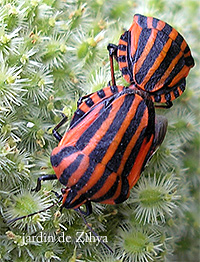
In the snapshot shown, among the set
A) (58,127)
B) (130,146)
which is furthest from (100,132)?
(58,127)

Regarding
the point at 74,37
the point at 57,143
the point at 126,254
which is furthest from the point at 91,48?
the point at 126,254

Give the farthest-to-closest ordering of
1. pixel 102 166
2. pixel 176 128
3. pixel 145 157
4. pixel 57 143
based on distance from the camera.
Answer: pixel 176 128 → pixel 57 143 → pixel 145 157 → pixel 102 166

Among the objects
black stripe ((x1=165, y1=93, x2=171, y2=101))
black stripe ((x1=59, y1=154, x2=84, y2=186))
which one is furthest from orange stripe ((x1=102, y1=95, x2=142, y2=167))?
black stripe ((x1=165, y1=93, x2=171, y2=101))

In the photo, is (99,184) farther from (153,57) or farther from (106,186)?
(153,57)

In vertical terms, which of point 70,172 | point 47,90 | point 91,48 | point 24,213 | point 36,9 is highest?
point 36,9

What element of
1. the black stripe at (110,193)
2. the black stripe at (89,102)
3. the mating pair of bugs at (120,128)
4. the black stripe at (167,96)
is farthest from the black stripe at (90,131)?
the black stripe at (167,96)

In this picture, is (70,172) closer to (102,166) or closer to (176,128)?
(102,166)

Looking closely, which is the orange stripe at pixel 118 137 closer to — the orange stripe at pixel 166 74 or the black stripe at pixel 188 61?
the orange stripe at pixel 166 74

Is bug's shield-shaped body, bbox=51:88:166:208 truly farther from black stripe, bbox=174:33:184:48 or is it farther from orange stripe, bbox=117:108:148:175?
black stripe, bbox=174:33:184:48
